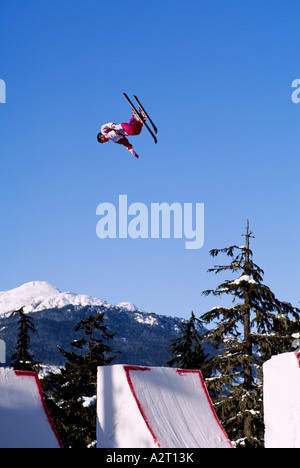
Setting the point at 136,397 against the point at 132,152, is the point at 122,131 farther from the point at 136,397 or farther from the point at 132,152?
the point at 136,397

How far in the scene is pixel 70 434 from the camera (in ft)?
67.3

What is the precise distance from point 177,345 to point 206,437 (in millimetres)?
30313

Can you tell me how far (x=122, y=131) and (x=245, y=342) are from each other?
11.4 metres

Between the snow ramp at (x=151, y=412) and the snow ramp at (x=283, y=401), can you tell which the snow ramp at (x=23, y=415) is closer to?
the snow ramp at (x=151, y=412)

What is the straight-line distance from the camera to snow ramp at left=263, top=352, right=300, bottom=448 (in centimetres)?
851

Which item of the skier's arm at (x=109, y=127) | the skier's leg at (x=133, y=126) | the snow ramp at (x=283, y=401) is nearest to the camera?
the snow ramp at (x=283, y=401)

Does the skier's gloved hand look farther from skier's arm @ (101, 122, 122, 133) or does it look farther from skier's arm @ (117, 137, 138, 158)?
skier's arm @ (101, 122, 122, 133)

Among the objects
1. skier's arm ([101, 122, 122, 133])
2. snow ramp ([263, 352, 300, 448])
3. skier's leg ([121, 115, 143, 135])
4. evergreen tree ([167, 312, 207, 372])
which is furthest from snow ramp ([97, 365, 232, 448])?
evergreen tree ([167, 312, 207, 372])

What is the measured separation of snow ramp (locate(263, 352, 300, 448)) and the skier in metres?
7.92

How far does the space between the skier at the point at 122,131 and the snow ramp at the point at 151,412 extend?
299 inches

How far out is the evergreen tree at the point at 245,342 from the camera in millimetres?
21781

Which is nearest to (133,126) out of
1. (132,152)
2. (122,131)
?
(122,131)

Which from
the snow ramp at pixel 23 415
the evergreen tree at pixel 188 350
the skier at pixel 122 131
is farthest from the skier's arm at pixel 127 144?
the evergreen tree at pixel 188 350
